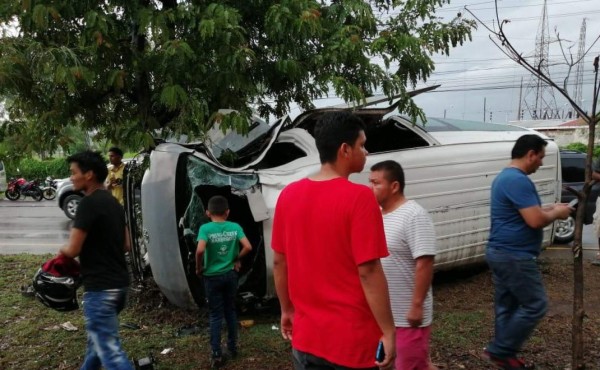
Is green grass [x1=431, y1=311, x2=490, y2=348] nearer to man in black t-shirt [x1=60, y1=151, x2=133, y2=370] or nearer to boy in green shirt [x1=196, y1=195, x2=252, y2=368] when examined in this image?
boy in green shirt [x1=196, y1=195, x2=252, y2=368]

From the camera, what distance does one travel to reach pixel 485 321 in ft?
16.5

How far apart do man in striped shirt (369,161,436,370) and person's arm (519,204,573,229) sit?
2.79ft

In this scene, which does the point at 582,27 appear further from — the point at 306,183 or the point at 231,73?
the point at 306,183

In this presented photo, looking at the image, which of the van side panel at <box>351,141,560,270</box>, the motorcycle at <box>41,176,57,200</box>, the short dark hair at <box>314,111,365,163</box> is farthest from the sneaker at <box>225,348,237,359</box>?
the motorcycle at <box>41,176,57,200</box>

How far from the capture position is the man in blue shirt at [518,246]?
3416mm

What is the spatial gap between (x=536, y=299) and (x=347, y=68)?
Result: 2.83 meters

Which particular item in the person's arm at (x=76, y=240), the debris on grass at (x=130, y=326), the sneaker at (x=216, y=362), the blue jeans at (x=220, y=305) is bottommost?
the debris on grass at (x=130, y=326)

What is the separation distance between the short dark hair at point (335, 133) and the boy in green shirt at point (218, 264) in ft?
7.64

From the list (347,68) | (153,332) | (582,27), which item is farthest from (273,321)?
(582,27)

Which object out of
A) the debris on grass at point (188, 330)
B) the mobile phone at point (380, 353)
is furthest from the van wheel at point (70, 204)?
the mobile phone at point (380, 353)

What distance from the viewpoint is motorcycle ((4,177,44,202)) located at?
19906mm

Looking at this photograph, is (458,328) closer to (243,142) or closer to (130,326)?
(243,142)

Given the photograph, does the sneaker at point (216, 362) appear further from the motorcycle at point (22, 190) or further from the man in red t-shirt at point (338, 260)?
the motorcycle at point (22, 190)

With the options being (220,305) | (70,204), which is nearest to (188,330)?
(220,305)
